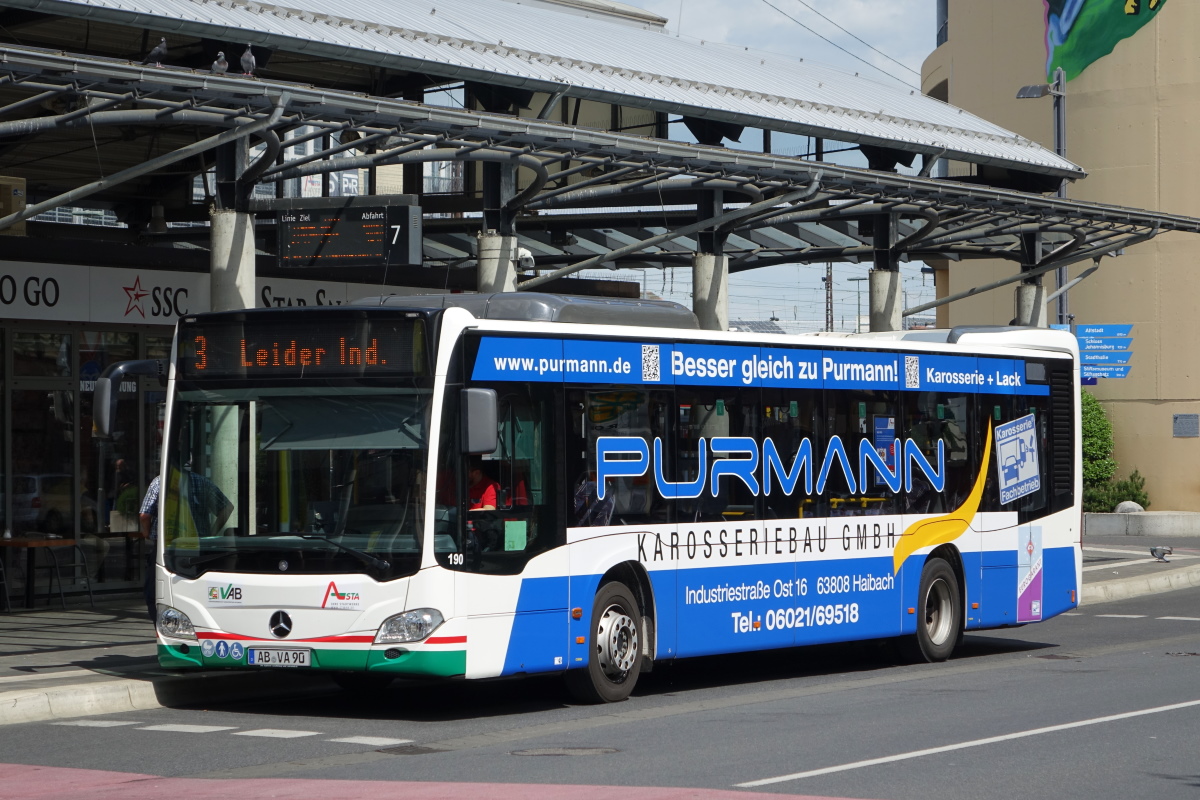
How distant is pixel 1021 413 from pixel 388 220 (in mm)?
6374

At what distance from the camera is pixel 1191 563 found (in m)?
26.8

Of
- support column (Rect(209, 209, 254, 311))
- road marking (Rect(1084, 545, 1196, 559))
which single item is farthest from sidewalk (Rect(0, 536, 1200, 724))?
road marking (Rect(1084, 545, 1196, 559))

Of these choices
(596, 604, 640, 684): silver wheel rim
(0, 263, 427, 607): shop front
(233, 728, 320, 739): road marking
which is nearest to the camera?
(233, 728, 320, 739): road marking

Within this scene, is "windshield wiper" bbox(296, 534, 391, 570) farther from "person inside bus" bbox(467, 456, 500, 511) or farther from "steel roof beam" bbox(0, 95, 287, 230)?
"steel roof beam" bbox(0, 95, 287, 230)

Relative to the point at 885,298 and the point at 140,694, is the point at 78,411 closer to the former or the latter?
the point at 140,694

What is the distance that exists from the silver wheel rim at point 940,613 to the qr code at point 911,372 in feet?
6.02

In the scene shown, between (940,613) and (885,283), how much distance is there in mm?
10161

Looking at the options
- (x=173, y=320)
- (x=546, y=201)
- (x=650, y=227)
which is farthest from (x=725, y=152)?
(x=650, y=227)

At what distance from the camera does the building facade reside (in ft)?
124

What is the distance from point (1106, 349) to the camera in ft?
112

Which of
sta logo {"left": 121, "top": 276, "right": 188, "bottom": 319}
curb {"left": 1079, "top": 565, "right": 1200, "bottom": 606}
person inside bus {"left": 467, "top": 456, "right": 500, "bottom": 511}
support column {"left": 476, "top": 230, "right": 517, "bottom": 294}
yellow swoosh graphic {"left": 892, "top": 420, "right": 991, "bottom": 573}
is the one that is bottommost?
curb {"left": 1079, "top": 565, "right": 1200, "bottom": 606}

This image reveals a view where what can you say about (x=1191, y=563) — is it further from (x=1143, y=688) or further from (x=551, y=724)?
(x=551, y=724)

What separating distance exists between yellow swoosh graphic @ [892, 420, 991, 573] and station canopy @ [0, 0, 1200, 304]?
13.9ft

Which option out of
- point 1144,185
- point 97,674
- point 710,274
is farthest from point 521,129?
point 1144,185
